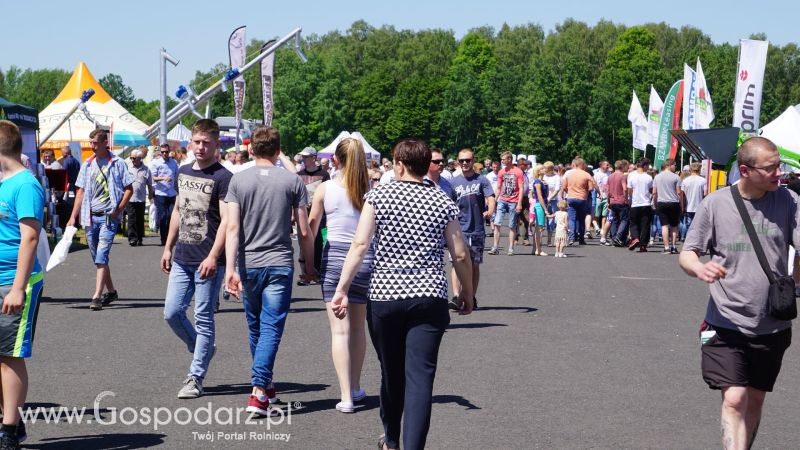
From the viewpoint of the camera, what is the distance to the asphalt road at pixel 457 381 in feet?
21.7

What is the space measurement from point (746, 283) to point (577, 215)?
1999 centimetres

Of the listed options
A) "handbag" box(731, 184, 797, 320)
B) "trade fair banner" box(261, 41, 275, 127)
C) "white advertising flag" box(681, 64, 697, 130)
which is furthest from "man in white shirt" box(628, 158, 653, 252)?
"handbag" box(731, 184, 797, 320)

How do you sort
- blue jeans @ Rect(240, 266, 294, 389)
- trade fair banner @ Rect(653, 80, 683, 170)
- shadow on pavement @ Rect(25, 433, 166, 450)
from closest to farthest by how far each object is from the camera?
shadow on pavement @ Rect(25, 433, 166, 450) < blue jeans @ Rect(240, 266, 294, 389) < trade fair banner @ Rect(653, 80, 683, 170)

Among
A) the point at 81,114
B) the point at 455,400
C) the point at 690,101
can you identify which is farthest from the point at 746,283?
the point at 81,114

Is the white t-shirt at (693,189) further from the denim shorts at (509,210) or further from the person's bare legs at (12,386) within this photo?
the person's bare legs at (12,386)

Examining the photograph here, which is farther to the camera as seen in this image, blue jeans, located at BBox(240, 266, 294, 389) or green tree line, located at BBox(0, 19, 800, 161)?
green tree line, located at BBox(0, 19, 800, 161)

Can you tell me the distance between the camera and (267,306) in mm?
7195

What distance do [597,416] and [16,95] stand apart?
181975mm

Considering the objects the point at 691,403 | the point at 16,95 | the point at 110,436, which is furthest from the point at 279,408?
the point at 16,95

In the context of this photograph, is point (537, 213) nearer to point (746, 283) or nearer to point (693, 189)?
point (693, 189)

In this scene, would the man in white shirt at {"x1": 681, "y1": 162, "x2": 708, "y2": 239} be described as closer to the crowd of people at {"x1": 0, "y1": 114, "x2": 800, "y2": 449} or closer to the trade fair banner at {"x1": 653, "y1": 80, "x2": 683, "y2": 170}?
the trade fair banner at {"x1": 653, "y1": 80, "x2": 683, "y2": 170}

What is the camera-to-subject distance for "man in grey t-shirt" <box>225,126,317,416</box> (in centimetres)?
718

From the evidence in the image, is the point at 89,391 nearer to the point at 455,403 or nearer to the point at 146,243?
the point at 455,403

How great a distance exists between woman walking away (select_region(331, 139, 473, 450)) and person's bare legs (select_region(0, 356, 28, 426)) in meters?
1.87
